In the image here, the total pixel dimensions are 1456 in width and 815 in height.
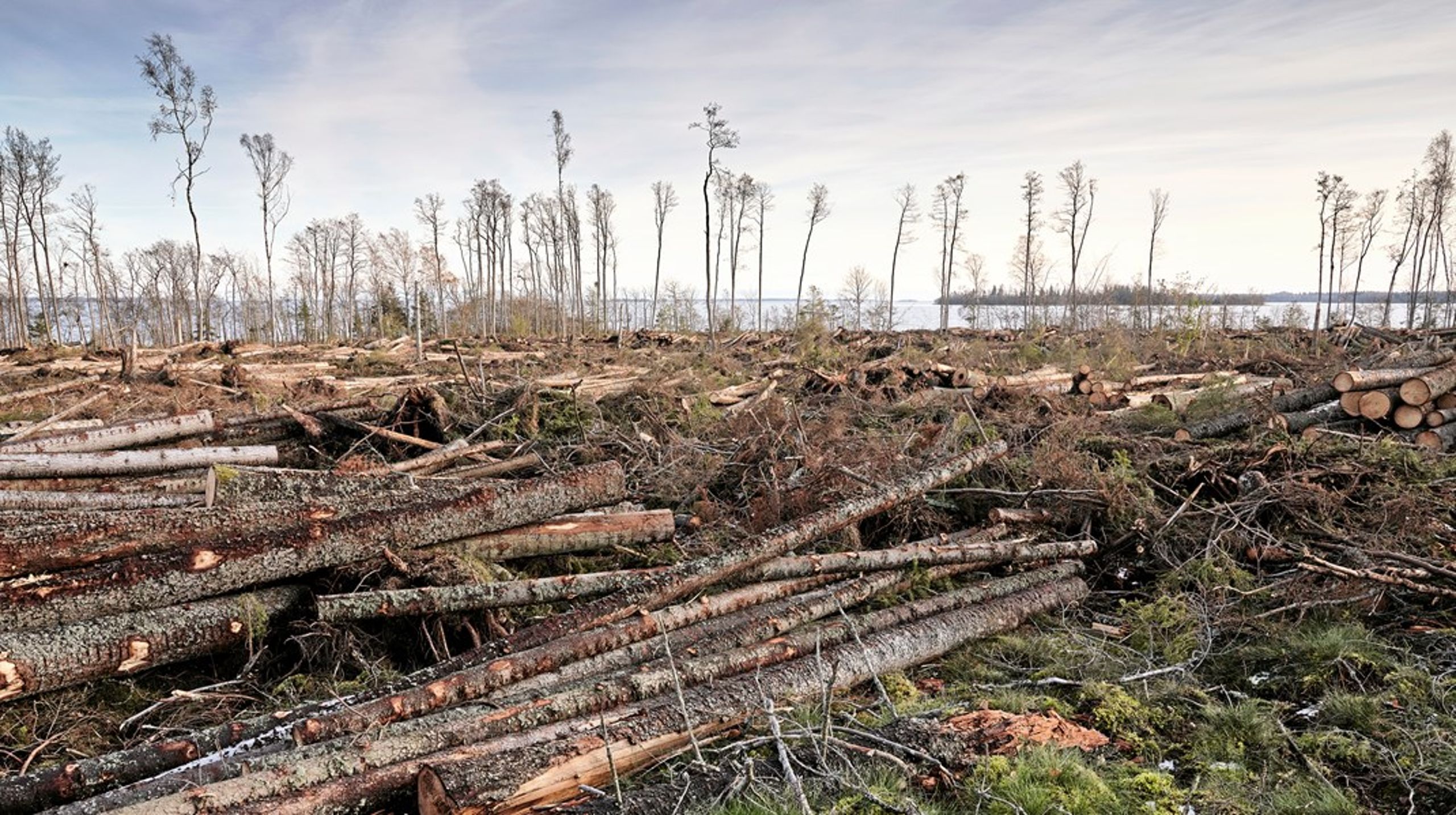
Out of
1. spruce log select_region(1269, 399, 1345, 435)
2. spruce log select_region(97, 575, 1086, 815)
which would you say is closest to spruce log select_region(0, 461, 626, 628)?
spruce log select_region(97, 575, 1086, 815)

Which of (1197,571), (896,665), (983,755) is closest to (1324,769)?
(983,755)

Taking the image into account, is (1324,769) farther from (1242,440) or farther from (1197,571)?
(1242,440)

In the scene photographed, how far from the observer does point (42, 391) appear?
10.8 m

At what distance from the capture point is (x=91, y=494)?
17.3 ft

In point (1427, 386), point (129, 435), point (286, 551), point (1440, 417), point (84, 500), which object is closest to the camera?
point (286, 551)

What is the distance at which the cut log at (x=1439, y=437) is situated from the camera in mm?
7148

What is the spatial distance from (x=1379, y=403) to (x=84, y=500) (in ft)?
37.4

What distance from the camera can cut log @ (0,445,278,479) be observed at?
18.2ft

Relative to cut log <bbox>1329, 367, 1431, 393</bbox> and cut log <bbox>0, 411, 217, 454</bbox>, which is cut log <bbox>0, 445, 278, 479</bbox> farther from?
cut log <bbox>1329, 367, 1431, 393</bbox>

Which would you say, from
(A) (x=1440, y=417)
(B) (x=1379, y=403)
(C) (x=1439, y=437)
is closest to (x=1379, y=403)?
(B) (x=1379, y=403)

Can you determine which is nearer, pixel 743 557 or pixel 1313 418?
pixel 743 557

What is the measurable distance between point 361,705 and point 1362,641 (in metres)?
4.80

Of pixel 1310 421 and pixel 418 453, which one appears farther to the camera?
pixel 1310 421

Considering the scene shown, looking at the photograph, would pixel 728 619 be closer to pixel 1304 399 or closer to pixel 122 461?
pixel 122 461
